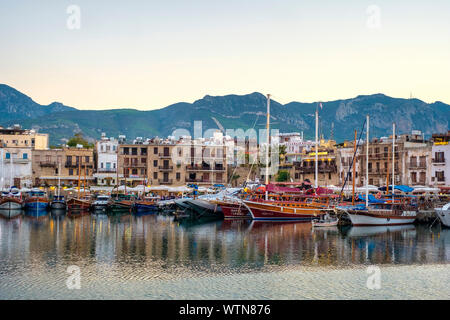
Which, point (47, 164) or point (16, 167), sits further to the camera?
point (47, 164)

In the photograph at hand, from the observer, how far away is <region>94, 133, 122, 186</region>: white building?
97.9 m

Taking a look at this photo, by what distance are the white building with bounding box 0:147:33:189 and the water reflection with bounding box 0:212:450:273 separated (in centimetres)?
3734

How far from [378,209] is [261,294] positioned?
3215 centimetres

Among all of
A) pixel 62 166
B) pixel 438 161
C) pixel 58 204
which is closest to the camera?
pixel 438 161

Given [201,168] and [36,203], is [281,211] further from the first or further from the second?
[201,168]

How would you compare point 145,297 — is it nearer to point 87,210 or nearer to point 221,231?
point 221,231

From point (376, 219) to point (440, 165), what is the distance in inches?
998

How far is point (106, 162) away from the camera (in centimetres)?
10088

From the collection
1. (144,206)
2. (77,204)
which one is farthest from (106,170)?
(144,206)

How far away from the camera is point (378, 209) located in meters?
55.4

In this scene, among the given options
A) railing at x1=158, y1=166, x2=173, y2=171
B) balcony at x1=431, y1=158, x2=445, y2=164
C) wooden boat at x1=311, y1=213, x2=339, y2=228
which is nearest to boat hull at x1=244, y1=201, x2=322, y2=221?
wooden boat at x1=311, y1=213, x2=339, y2=228

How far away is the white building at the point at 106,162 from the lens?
97.9 metres

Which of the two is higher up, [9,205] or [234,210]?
[234,210]
